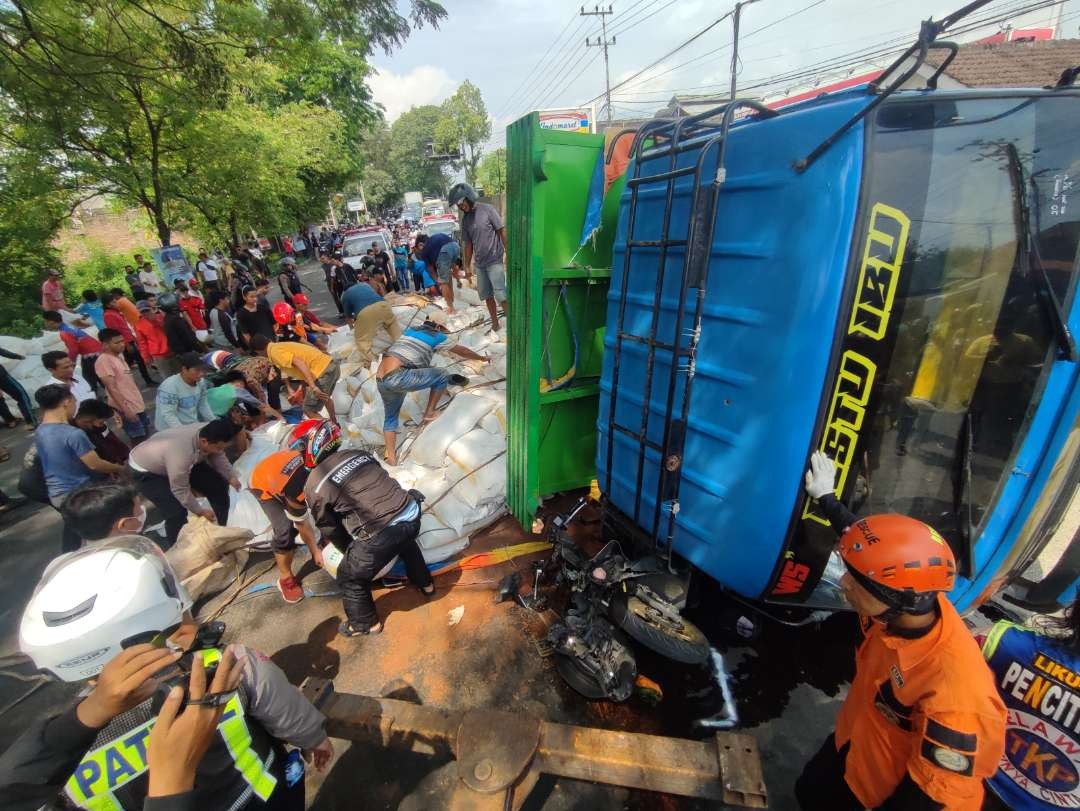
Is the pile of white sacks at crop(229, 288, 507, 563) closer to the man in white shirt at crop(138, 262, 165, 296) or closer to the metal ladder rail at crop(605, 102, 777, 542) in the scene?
the metal ladder rail at crop(605, 102, 777, 542)

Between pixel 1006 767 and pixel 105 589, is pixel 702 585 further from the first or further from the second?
pixel 105 589

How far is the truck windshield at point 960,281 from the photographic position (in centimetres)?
150

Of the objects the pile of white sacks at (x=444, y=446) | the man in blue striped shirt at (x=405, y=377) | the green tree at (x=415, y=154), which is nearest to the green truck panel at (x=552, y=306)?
the pile of white sacks at (x=444, y=446)

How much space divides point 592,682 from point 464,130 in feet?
187

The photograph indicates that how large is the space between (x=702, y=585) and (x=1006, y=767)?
131 cm

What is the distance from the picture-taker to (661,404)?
87.0 inches

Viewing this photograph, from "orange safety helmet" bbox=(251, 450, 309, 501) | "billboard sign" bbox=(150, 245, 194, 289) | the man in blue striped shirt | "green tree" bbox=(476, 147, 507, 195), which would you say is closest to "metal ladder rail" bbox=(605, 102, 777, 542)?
"orange safety helmet" bbox=(251, 450, 309, 501)

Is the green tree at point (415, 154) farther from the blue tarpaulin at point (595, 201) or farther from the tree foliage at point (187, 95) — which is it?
the blue tarpaulin at point (595, 201)

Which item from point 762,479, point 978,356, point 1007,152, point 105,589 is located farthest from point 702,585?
point 105,589

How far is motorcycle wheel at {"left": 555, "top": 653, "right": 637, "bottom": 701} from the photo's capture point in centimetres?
223

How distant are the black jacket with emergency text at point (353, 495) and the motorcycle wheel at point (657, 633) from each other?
4.64 feet

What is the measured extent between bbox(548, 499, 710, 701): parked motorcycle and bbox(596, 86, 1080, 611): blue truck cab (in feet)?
1.18

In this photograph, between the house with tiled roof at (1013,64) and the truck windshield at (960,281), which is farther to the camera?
the house with tiled roof at (1013,64)

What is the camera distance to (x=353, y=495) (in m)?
2.71
